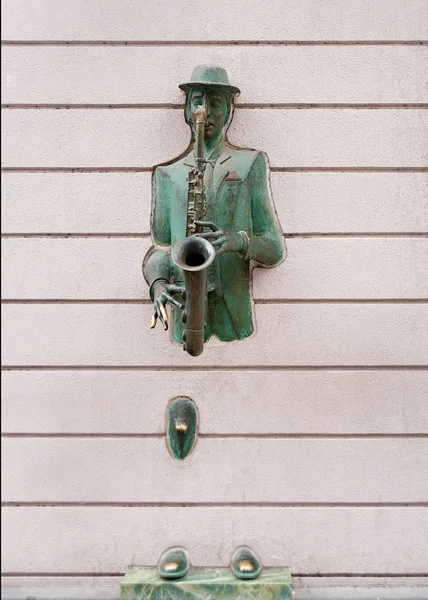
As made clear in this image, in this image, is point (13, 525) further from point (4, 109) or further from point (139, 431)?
point (4, 109)

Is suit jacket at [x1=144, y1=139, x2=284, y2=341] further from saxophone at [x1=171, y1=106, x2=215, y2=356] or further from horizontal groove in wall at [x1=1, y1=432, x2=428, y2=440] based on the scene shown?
horizontal groove in wall at [x1=1, y1=432, x2=428, y2=440]

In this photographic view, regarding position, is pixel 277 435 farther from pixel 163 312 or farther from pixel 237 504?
pixel 163 312

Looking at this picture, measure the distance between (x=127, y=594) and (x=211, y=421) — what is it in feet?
2.82

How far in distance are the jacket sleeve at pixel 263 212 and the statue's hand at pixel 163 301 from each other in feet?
1.55

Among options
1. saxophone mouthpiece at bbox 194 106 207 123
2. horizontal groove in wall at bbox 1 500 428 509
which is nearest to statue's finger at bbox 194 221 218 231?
saxophone mouthpiece at bbox 194 106 207 123

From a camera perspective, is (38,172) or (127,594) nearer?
(127,594)

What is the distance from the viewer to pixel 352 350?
3.47 m


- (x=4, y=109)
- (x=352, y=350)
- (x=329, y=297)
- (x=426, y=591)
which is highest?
(x=4, y=109)

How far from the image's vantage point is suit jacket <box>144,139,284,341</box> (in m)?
3.32

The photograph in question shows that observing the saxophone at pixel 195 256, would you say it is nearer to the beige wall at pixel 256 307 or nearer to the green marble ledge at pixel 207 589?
the beige wall at pixel 256 307

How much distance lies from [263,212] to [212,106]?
0.54 m

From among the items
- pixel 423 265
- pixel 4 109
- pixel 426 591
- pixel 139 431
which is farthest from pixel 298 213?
pixel 426 591

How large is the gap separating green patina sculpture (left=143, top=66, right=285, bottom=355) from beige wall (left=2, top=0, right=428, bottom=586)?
98mm

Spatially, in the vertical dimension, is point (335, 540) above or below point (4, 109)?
below
